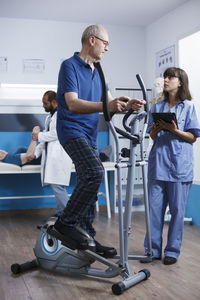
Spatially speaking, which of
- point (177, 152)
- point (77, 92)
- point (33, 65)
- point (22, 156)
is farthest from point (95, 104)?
point (33, 65)

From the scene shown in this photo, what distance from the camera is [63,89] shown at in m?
2.23

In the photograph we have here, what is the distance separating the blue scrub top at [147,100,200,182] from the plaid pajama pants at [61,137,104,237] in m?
0.68

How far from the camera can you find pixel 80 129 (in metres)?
2.28

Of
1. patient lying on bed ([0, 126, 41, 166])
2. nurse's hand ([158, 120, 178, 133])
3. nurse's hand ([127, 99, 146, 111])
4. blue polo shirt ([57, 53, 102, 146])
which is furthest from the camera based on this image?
patient lying on bed ([0, 126, 41, 166])

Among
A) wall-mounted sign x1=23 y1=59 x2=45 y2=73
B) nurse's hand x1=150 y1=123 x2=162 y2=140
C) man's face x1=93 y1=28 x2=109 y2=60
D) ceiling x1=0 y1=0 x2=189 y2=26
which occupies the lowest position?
nurse's hand x1=150 y1=123 x2=162 y2=140

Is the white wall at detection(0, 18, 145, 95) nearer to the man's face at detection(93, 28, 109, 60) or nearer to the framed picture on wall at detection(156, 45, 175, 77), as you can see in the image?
the framed picture on wall at detection(156, 45, 175, 77)

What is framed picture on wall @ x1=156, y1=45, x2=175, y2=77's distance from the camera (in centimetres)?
449

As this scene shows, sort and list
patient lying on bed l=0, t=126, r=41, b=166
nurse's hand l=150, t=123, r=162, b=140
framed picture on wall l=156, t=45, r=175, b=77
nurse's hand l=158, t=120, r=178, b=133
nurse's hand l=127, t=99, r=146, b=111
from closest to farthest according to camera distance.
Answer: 1. nurse's hand l=127, t=99, r=146, b=111
2. nurse's hand l=158, t=120, r=178, b=133
3. nurse's hand l=150, t=123, r=162, b=140
4. patient lying on bed l=0, t=126, r=41, b=166
5. framed picture on wall l=156, t=45, r=175, b=77

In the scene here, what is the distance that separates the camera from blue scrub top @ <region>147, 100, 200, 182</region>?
2.75m

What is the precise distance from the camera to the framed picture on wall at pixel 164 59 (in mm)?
4488

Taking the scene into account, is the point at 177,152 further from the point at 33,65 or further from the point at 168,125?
the point at 33,65

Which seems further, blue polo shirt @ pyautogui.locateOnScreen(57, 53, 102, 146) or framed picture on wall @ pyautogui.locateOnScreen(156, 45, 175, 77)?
framed picture on wall @ pyautogui.locateOnScreen(156, 45, 175, 77)

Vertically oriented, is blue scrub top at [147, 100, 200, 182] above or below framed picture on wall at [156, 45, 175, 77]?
below

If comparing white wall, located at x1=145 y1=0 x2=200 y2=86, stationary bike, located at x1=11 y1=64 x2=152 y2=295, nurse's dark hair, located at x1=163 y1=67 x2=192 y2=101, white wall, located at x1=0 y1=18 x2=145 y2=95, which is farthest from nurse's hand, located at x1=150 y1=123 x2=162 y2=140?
white wall, located at x1=0 y1=18 x2=145 y2=95
